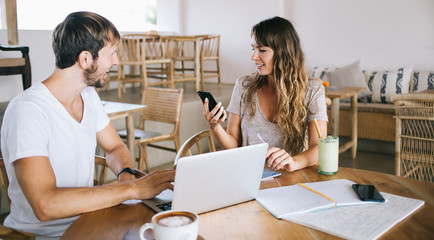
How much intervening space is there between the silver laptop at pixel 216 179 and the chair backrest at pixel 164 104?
2.34m

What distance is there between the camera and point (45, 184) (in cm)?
107

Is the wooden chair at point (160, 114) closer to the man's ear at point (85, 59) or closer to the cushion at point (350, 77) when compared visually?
the man's ear at point (85, 59)

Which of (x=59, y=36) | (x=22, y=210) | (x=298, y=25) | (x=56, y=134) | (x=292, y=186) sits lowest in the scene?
(x=22, y=210)

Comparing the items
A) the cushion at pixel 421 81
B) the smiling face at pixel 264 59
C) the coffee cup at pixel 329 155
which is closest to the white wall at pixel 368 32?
the cushion at pixel 421 81

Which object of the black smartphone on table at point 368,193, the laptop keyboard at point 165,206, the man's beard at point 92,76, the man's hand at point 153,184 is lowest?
the laptop keyboard at point 165,206

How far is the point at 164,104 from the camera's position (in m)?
3.53

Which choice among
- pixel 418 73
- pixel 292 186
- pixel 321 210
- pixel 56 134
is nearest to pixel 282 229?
pixel 321 210

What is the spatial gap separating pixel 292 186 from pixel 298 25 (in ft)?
16.2

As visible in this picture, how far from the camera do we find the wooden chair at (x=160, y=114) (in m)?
3.36

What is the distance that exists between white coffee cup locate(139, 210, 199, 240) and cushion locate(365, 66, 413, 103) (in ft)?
14.3

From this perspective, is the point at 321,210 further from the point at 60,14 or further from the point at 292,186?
the point at 60,14

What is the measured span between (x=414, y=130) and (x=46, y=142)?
193 cm

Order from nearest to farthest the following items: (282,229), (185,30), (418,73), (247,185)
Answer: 1. (282,229)
2. (247,185)
3. (418,73)
4. (185,30)

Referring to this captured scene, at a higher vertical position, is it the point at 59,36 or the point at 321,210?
the point at 59,36
